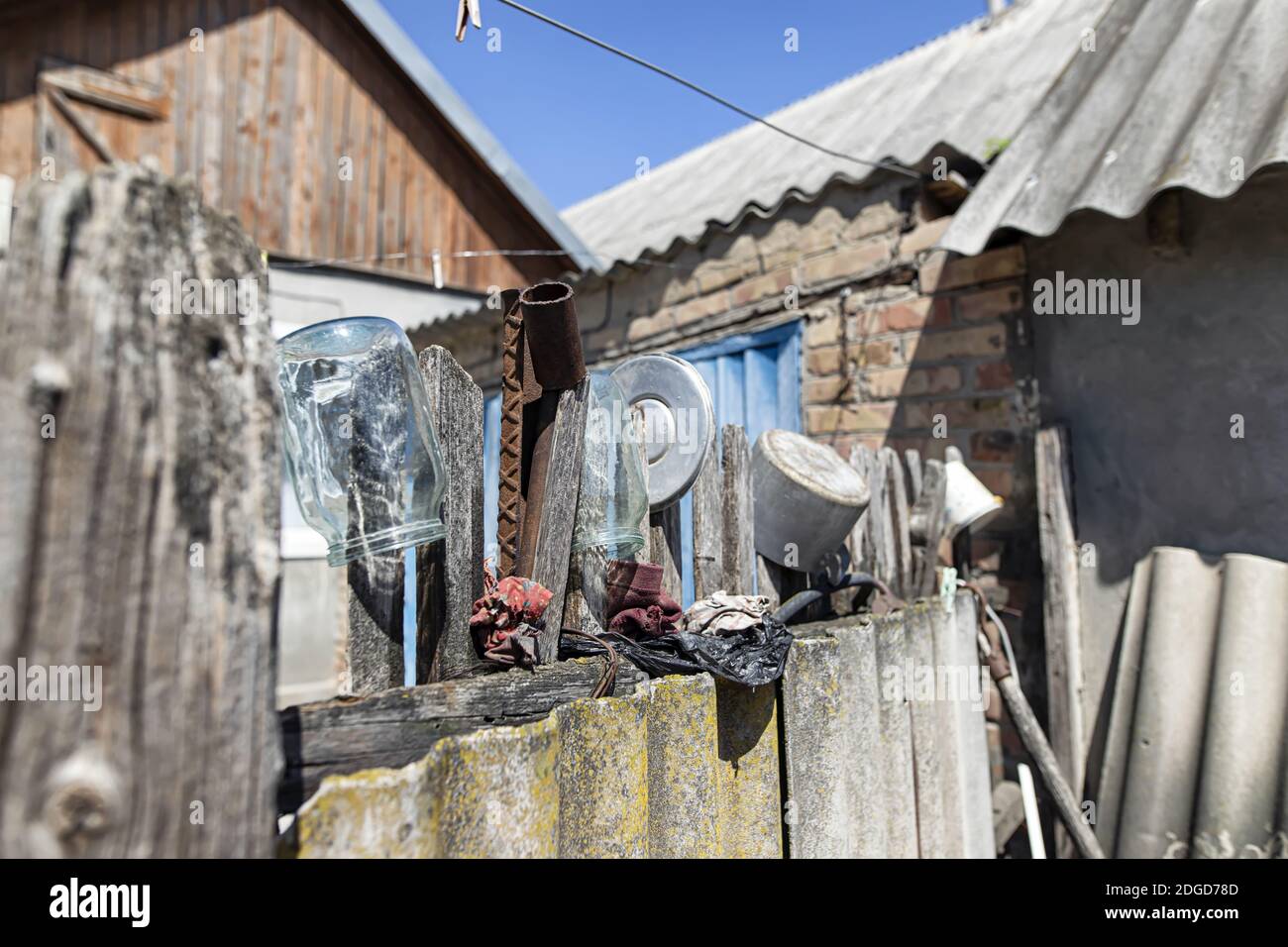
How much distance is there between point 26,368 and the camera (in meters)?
0.61

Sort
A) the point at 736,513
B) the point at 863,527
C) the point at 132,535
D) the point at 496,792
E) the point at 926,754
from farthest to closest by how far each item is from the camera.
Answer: the point at 863,527
the point at 926,754
the point at 736,513
the point at 496,792
the point at 132,535

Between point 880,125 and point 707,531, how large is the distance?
4.10 meters

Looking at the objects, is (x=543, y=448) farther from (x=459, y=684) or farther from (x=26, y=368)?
(x=26, y=368)

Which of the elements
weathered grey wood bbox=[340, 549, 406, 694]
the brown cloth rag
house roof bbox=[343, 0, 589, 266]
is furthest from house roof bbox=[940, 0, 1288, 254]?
house roof bbox=[343, 0, 589, 266]

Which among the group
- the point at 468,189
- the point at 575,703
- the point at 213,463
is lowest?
the point at 575,703

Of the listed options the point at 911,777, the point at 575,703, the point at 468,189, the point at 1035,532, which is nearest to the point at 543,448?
the point at 575,703

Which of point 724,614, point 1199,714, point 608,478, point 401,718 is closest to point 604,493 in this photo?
point 608,478

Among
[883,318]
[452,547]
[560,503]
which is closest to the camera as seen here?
[452,547]

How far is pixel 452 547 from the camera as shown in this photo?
4.53ft

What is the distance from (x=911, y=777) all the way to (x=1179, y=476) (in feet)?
5.21

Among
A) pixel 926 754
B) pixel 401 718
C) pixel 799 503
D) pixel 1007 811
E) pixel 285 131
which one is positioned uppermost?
pixel 285 131

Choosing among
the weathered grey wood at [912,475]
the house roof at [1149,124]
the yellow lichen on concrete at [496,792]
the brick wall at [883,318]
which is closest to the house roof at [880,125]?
the brick wall at [883,318]

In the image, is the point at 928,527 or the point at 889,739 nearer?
the point at 889,739

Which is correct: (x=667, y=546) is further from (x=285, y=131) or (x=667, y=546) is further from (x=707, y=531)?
(x=285, y=131)
